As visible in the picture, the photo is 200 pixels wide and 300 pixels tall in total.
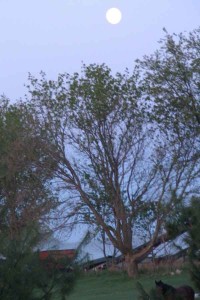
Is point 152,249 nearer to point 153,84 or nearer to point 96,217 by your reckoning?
point 96,217

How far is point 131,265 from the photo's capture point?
27.7 metres

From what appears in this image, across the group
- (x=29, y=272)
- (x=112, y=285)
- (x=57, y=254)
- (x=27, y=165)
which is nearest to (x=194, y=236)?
(x=57, y=254)

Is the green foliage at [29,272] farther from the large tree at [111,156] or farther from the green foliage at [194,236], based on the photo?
the large tree at [111,156]

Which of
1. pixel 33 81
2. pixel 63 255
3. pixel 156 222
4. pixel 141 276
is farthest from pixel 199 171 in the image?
pixel 63 255

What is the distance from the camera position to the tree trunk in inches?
1075

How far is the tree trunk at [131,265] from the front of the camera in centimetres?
2731

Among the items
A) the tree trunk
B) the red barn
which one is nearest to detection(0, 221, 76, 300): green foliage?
the red barn

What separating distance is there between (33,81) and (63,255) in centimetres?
1729

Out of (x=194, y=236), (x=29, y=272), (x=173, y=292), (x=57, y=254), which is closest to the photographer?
(x=29, y=272)

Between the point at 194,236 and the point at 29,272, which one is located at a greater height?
the point at 194,236

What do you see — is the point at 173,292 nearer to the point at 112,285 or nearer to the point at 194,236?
the point at 194,236

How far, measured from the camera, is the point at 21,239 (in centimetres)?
1045

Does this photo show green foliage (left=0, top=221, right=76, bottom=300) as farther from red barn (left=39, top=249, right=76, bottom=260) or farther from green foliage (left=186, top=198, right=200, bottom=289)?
green foliage (left=186, top=198, right=200, bottom=289)

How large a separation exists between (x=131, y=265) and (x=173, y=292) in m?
15.5
